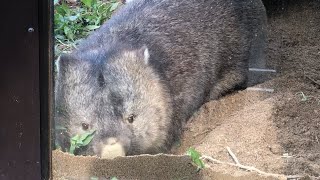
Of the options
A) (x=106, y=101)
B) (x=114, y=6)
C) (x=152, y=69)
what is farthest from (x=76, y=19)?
(x=152, y=69)

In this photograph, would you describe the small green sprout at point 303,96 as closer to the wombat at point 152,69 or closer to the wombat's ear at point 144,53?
the wombat at point 152,69

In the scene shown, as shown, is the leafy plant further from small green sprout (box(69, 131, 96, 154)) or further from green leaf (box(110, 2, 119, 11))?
small green sprout (box(69, 131, 96, 154))

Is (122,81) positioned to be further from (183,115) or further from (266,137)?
(266,137)

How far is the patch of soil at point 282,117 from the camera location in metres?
2.25

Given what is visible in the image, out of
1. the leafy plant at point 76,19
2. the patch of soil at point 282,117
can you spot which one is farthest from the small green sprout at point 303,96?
the leafy plant at point 76,19

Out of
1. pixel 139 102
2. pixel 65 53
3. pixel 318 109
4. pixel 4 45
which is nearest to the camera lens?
pixel 4 45

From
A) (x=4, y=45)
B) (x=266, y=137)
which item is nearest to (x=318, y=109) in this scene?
(x=266, y=137)

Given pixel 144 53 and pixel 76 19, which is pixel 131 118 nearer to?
pixel 144 53

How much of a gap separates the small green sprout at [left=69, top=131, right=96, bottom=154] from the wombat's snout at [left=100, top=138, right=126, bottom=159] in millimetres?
60

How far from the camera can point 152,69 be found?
2.67 meters

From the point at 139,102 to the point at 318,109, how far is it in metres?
0.72

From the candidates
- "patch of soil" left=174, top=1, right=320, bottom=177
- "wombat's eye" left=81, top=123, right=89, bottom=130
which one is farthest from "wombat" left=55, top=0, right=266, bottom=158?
"patch of soil" left=174, top=1, right=320, bottom=177

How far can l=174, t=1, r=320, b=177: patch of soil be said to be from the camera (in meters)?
2.25

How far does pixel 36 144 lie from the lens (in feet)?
6.93
